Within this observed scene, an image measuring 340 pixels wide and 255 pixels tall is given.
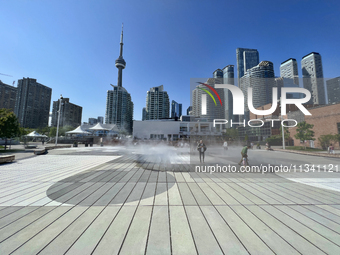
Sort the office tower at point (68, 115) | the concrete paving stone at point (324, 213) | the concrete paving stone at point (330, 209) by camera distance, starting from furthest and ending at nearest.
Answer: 1. the office tower at point (68, 115)
2. the concrete paving stone at point (330, 209)
3. the concrete paving stone at point (324, 213)

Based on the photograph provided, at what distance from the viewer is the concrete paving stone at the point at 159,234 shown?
1909 mm

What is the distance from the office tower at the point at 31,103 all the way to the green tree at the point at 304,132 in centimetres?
12352

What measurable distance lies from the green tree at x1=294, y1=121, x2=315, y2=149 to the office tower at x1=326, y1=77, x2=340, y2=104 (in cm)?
159

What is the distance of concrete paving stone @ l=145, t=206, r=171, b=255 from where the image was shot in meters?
1.91

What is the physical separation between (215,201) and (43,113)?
134m

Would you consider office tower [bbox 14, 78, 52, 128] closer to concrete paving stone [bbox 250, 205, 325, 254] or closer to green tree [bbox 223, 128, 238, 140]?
green tree [bbox 223, 128, 238, 140]

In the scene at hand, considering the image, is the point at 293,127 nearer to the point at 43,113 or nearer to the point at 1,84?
the point at 1,84

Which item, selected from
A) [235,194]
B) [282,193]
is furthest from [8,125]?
[282,193]

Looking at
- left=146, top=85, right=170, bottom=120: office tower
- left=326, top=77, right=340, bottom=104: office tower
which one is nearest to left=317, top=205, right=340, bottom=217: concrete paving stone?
left=326, top=77, right=340, bottom=104: office tower

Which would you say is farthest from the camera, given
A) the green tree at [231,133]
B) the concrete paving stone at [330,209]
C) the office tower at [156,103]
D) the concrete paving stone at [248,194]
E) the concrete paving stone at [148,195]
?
the office tower at [156,103]

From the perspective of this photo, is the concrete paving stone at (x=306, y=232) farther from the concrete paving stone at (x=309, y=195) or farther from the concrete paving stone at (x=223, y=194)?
the concrete paving stone at (x=309, y=195)

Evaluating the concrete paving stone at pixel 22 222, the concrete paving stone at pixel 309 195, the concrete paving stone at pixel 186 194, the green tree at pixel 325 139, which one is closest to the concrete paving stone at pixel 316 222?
the concrete paving stone at pixel 309 195

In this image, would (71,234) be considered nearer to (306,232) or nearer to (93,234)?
(93,234)

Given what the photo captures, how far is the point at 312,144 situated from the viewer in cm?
748
